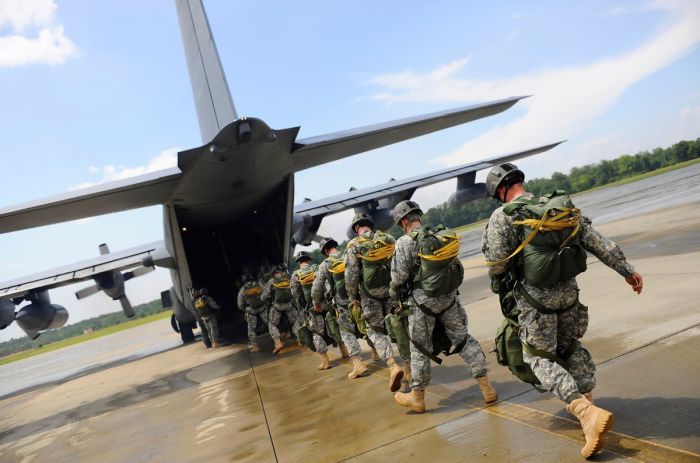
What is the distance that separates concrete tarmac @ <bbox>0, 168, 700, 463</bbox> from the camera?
3.34 m

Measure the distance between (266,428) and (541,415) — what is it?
2.81 metres

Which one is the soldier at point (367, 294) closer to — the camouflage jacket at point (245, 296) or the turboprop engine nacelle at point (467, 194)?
the camouflage jacket at point (245, 296)

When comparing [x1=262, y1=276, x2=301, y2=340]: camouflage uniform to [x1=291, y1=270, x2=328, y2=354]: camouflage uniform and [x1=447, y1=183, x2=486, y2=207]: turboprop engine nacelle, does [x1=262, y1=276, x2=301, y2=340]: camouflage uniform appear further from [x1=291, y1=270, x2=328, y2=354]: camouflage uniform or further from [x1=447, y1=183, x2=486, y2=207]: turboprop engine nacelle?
[x1=447, y1=183, x2=486, y2=207]: turboprop engine nacelle

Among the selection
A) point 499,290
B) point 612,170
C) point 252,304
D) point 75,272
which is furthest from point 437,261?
point 612,170

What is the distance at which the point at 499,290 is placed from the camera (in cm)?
377

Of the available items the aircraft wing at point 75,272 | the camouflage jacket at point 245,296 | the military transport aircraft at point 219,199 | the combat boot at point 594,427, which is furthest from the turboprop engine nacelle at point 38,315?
the combat boot at point 594,427

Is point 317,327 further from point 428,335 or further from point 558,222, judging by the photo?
point 558,222

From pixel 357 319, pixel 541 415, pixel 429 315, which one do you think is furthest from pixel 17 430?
pixel 541 415

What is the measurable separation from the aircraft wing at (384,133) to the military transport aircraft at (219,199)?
19 millimetres

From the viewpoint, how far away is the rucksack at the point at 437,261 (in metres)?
4.31

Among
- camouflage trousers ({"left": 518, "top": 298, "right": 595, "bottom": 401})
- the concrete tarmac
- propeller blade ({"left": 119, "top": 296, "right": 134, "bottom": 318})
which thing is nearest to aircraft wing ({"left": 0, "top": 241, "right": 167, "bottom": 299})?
A: propeller blade ({"left": 119, "top": 296, "right": 134, "bottom": 318})

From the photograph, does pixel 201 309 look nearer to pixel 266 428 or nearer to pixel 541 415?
pixel 266 428

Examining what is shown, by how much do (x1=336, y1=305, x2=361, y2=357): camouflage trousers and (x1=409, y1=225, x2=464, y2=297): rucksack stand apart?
245 centimetres

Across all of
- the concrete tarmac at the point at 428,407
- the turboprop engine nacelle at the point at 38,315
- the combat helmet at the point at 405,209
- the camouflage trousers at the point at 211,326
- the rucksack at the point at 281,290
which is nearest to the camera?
the concrete tarmac at the point at 428,407
